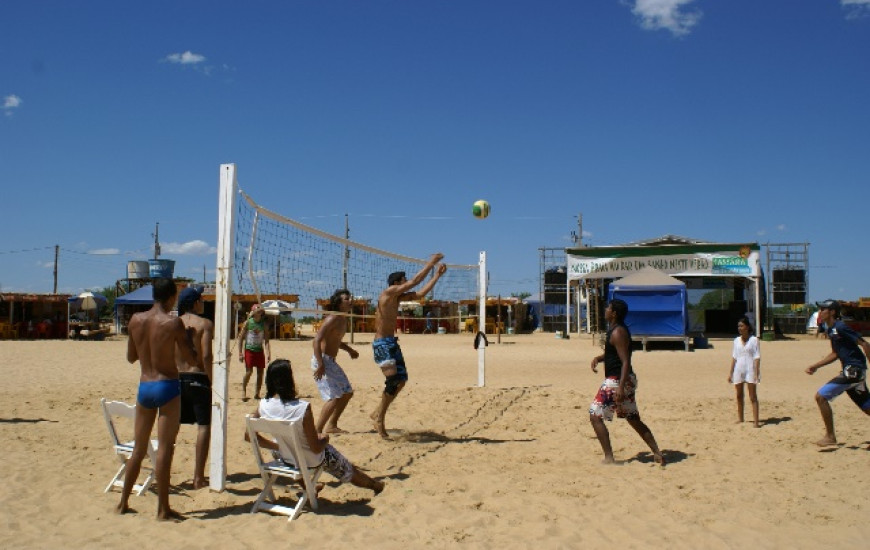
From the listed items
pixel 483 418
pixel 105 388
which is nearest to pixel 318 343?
pixel 483 418

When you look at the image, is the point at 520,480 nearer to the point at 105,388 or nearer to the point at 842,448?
the point at 842,448

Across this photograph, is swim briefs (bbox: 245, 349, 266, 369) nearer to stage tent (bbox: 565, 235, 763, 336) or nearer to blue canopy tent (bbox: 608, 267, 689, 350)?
blue canopy tent (bbox: 608, 267, 689, 350)

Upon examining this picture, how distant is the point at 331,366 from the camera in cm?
614

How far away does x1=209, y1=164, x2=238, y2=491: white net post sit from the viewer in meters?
4.67

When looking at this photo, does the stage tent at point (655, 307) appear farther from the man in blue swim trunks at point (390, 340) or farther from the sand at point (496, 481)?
the man in blue swim trunks at point (390, 340)

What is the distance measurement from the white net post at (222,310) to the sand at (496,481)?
254 millimetres

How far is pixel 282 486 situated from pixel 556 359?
43.1ft

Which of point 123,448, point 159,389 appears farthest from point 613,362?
point 123,448

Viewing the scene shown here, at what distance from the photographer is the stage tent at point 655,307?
19.3 meters

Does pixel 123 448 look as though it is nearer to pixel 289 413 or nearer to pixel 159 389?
pixel 159 389

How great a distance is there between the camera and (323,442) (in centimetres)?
425

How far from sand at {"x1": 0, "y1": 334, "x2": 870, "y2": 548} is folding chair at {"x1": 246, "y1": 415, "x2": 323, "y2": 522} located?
0.09 metres

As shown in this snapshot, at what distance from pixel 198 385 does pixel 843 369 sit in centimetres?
549

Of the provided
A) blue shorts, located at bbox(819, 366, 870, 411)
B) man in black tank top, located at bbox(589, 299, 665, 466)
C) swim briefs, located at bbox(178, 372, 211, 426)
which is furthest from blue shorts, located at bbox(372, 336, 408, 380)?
blue shorts, located at bbox(819, 366, 870, 411)
